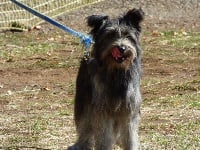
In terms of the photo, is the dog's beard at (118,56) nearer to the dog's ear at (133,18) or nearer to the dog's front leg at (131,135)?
the dog's ear at (133,18)

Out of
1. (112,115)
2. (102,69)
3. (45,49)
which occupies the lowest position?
(45,49)

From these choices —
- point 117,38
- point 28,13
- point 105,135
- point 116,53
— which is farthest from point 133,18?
point 28,13

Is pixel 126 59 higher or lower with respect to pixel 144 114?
higher

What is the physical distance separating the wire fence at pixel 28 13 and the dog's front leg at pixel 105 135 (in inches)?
430

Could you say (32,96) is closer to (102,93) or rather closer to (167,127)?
(167,127)

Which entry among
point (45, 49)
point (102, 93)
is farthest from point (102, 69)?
point (45, 49)

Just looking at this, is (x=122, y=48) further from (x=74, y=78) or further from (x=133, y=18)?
(x=74, y=78)

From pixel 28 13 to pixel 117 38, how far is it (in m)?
11.8

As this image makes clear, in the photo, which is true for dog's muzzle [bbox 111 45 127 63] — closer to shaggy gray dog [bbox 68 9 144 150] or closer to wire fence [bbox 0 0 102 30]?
shaggy gray dog [bbox 68 9 144 150]

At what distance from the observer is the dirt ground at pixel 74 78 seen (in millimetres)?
8742

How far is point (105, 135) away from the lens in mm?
7348

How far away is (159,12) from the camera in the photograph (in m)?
19.5

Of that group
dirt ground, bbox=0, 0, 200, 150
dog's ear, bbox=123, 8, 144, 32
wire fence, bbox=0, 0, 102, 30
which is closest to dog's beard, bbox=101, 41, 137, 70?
dog's ear, bbox=123, 8, 144, 32

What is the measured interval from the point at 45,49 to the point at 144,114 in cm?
616
